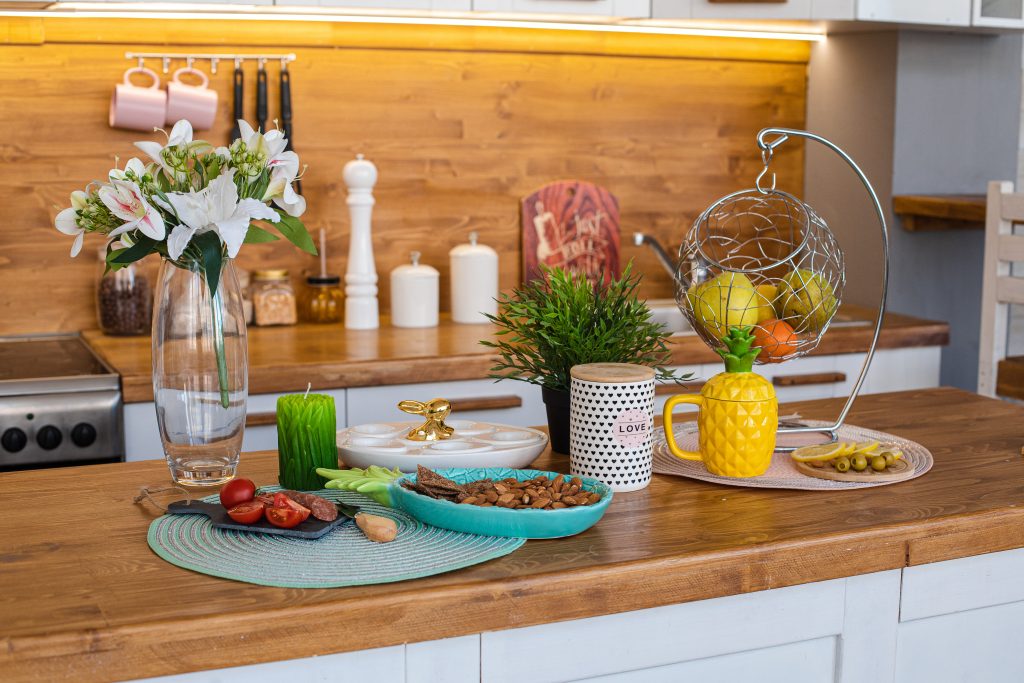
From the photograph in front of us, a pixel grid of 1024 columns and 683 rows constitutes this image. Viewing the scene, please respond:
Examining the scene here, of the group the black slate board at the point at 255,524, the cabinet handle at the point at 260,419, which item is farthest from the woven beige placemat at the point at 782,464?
the cabinet handle at the point at 260,419

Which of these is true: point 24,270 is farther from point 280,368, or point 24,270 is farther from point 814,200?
point 814,200

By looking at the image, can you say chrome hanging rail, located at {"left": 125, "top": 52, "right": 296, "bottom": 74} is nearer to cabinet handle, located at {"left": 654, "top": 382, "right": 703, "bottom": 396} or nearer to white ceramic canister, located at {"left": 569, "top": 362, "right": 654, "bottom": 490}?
cabinet handle, located at {"left": 654, "top": 382, "right": 703, "bottom": 396}

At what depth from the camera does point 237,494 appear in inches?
47.9

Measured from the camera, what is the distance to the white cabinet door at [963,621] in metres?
1.29

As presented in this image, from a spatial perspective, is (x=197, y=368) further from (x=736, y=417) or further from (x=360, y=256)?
(x=360, y=256)

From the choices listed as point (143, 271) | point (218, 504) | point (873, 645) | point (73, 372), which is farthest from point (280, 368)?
point (873, 645)

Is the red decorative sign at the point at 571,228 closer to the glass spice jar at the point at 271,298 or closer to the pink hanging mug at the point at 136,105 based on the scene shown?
the glass spice jar at the point at 271,298

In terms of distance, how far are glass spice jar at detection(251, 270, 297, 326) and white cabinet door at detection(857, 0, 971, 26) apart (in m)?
1.57

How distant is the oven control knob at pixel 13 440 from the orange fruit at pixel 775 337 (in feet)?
4.59

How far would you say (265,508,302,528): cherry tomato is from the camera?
1.17 m

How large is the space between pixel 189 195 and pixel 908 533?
88 cm

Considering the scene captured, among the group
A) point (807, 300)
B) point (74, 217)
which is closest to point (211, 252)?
point (74, 217)

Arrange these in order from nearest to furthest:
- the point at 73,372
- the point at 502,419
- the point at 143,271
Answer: the point at 73,372 → the point at 502,419 → the point at 143,271

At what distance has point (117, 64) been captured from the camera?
8.75ft
